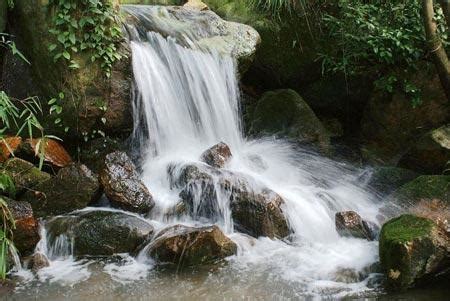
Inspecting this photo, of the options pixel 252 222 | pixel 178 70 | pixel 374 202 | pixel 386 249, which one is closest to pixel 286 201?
pixel 252 222

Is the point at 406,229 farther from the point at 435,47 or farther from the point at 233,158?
the point at 435,47

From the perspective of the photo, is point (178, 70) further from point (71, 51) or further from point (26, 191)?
point (26, 191)

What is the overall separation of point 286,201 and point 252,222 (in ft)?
2.36

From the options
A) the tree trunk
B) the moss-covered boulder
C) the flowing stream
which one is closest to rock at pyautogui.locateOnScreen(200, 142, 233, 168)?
the flowing stream

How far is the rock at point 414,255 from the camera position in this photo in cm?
435

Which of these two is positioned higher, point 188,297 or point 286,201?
point 286,201

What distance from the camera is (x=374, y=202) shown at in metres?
6.63

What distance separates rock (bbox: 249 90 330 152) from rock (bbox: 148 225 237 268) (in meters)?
3.59

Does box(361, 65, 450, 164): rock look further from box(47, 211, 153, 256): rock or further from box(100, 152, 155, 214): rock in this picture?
box(47, 211, 153, 256): rock

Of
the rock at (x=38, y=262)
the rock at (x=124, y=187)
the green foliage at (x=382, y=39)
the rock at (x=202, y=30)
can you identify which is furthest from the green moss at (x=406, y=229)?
Result: the rock at (x=202, y=30)

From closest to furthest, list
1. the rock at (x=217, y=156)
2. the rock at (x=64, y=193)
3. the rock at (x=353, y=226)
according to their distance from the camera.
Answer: the rock at (x=353, y=226)
the rock at (x=64, y=193)
the rock at (x=217, y=156)

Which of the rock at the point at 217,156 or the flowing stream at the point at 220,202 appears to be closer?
the flowing stream at the point at 220,202

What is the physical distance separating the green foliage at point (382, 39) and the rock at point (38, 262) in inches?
220

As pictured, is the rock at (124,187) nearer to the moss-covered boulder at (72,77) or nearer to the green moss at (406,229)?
the moss-covered boulder at (72,77)
